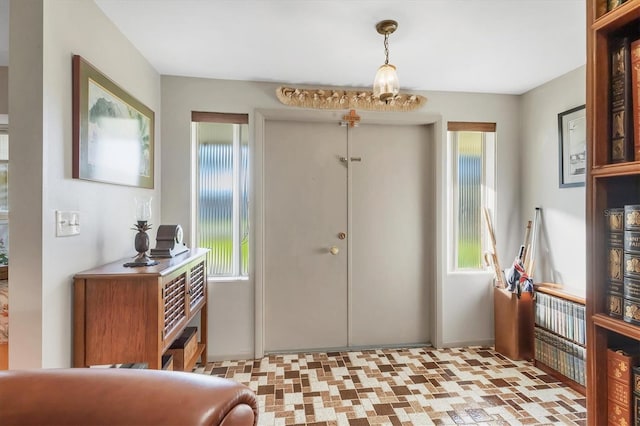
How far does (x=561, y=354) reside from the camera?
7.67 feet

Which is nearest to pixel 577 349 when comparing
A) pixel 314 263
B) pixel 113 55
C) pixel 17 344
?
pixel 314 263

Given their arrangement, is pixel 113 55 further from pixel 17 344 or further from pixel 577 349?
pixel 577 349

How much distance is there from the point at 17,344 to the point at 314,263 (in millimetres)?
1958

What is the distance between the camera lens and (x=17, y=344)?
4.23 ft

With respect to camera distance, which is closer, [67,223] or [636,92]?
[636,92]

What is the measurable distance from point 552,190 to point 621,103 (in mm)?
2007

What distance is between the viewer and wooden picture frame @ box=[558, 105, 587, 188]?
94.7 inches

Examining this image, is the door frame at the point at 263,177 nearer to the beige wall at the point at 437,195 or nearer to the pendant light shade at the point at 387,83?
the beige wall at the point at 437,195

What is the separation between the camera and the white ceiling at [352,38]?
173 centimetres

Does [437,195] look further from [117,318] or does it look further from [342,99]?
[117,318]

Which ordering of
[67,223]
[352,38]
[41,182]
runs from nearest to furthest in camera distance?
[41,182] → [67,223] → [352,38]

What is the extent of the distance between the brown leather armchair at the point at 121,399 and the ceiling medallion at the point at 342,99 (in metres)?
2.43

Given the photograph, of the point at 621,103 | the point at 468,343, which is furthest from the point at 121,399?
the point at 468,343

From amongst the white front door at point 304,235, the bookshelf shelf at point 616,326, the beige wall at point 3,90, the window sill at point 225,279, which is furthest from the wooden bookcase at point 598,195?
the beige wall at point 3,90
